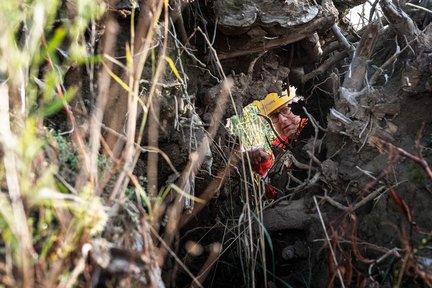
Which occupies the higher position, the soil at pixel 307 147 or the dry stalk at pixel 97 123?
the dry stalk at pixel 97 123

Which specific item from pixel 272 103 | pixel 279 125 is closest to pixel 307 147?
pixel 279 125

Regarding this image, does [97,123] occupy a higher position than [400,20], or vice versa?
[97,123]

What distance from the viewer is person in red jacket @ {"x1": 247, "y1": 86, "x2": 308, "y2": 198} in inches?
125

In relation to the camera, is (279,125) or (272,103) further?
(272,103)

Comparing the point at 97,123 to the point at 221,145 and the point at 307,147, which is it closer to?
the point at 221,145

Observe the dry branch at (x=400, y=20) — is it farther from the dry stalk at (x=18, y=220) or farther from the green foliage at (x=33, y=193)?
the dry stalk at (x=18, y=220)

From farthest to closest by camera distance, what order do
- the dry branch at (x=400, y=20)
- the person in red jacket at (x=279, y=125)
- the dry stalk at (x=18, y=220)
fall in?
the person in red jacket at (x=279, y=125), the dry branch at (x=400, y=20), the dry stalk at (x=18, y=220)

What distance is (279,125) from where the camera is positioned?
3975 millimetres

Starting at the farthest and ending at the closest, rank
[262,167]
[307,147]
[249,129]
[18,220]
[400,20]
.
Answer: [249,129] → [262,167] → [307,147] → [400,20] → [18,220]

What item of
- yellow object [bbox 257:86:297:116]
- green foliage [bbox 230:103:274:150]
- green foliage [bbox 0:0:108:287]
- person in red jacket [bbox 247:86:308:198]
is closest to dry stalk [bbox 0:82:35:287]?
green foliage [bbox 0:0:108:287]

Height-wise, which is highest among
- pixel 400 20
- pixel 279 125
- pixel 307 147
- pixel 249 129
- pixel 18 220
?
pixel 18 220

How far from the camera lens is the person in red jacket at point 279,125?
3.18 meters

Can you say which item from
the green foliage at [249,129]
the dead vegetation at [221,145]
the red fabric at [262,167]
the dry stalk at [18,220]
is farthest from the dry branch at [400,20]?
the dry stalk at [18,220]

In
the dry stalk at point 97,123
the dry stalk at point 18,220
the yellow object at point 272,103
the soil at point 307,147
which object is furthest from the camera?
the yellow object at point 272,103
